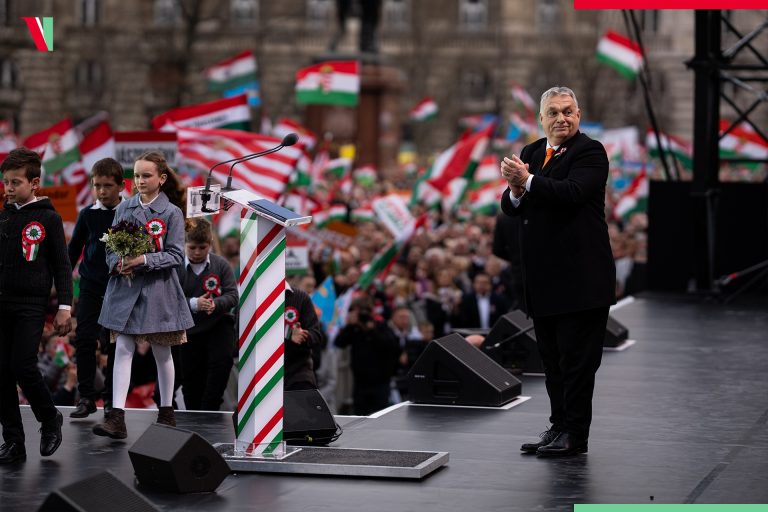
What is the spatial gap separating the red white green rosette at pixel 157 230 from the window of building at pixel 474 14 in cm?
7497

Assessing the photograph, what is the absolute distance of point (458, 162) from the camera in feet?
86.2

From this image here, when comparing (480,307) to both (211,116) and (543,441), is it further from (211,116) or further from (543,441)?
(543,441)

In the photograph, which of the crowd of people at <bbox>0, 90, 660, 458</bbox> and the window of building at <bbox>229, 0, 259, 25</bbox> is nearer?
the crowd of people at <bbox>0, 90, 660, 458</bbox>

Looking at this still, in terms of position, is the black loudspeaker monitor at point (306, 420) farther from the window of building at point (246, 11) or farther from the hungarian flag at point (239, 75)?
the window of building at point (246, 11)

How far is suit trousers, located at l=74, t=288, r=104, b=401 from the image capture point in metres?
11.4

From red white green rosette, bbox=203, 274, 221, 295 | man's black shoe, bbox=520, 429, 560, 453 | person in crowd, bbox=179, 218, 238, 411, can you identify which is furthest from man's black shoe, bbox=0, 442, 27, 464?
man's black shoe, bbox=520, 429, 560, 453

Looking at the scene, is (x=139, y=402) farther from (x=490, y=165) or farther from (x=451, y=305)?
(x=490, y=165)

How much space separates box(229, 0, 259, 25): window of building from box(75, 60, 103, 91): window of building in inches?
306

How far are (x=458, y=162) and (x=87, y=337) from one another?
1528 centimetres

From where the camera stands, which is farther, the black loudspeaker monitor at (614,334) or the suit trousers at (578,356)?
the black loudspeaker monitor at (614,334)

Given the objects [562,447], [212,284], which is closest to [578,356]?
[562,447]

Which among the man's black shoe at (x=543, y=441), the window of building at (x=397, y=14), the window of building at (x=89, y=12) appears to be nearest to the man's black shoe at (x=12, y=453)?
the man's black shoe at (x=543, y=441)

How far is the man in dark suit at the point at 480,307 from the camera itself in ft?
62.5

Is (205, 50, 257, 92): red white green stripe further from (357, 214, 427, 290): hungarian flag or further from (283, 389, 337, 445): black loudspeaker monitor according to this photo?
(283, 389, 337, 445): black loudspeaker monitor
